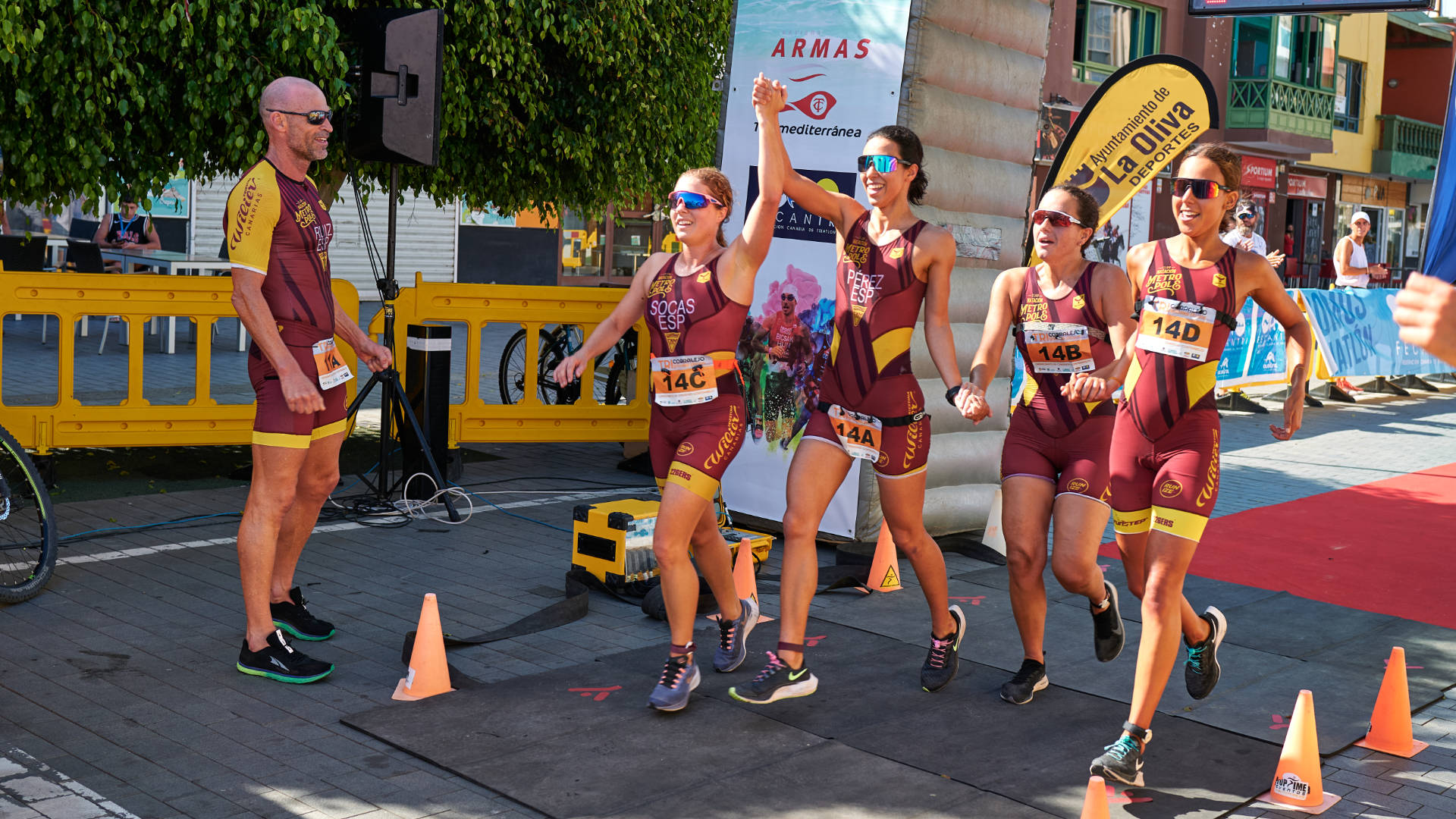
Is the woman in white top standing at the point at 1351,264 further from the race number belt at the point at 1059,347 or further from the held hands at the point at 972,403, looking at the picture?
the held hands at the point at 972,403

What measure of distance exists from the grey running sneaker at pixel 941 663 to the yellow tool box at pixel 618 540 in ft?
4.40

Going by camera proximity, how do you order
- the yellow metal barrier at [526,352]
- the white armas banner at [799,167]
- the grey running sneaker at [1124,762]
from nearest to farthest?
the grey running sneaker at [1124,762], the white armas banner at [799,167], the yellow metal barrier at [526,352]

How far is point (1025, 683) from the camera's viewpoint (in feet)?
17.4

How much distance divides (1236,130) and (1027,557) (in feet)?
110

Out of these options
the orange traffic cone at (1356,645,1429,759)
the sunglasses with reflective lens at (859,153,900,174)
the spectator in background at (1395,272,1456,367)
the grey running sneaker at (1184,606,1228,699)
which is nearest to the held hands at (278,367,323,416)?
the sunglasses with reflective lens at (859,153,900,174)

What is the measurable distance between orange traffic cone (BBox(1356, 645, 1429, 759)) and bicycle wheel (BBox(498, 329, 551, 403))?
7.90 meters

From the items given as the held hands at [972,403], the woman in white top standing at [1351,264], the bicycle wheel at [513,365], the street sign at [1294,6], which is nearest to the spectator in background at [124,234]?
the bicycle wheel at [513,365]

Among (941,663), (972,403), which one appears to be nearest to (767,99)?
(972,403)

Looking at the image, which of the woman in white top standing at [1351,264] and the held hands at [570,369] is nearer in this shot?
the held hands at [570,369]

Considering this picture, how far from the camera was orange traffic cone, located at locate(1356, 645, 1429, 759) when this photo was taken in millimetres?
4871

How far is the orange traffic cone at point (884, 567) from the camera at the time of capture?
7.06 metres

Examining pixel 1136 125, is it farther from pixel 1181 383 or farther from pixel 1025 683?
pixel 1025 683

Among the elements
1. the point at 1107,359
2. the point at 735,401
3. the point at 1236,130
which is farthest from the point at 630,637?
the point at 1236,130

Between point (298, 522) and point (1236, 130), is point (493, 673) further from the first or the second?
point (1236, 130)
